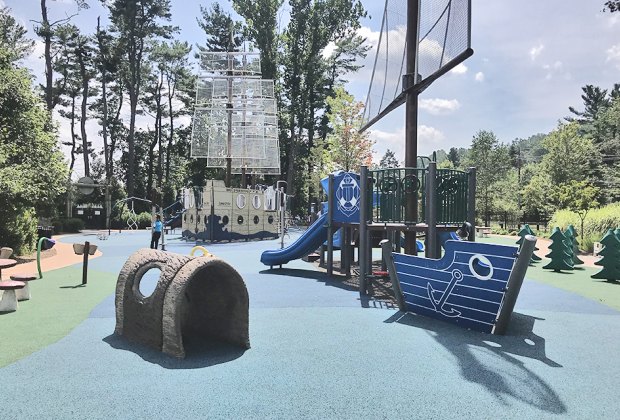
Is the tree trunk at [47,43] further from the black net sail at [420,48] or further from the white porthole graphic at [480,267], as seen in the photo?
the white porthole graphic at [480,267]

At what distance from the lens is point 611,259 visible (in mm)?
10195

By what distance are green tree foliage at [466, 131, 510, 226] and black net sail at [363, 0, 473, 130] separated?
32358mm

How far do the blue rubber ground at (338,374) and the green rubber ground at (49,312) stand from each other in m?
0.26

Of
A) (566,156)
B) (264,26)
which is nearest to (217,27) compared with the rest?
(264,26)

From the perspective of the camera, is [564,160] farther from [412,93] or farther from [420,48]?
[420,48]

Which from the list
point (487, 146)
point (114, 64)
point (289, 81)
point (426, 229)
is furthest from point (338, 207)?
point (487, 146)

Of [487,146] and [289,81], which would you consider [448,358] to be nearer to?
[289,81]

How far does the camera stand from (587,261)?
14195 millimetres

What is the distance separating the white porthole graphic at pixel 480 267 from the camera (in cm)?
555

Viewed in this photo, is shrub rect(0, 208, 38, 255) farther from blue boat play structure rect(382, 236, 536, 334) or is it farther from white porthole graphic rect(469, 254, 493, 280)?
white porthole graphic rect(469, 254, 493, 280)

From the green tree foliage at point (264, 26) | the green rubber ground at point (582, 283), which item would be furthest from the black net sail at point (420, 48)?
the green tree foliage at point (264, 26)

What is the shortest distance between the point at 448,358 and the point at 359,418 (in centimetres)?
176

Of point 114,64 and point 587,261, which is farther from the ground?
point 114,64

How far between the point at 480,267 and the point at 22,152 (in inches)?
533
